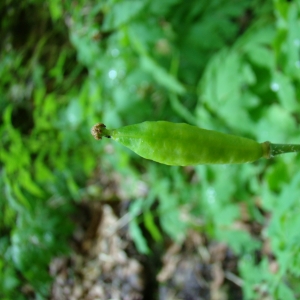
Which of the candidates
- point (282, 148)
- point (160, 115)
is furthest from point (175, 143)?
point (160, 115)

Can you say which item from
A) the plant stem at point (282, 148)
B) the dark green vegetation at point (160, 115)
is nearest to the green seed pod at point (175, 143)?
the plant stem at point (282, 148)

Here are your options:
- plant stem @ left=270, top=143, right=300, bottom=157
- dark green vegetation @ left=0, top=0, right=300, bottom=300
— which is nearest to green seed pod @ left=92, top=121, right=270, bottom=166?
plant stem @ left=270, top=143, right=300, bottom=157

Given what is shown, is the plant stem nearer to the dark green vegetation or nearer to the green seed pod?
the green seed pod

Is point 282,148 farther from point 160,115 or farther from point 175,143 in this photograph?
point 160,115

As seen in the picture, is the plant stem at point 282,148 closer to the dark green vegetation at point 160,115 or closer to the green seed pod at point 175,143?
the green seed pod at point 175,143

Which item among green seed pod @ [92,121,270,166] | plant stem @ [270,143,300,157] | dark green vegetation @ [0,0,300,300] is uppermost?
green seed pod @ [92,121,270,166]

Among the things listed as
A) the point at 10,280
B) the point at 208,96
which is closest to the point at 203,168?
the point at 208,96
